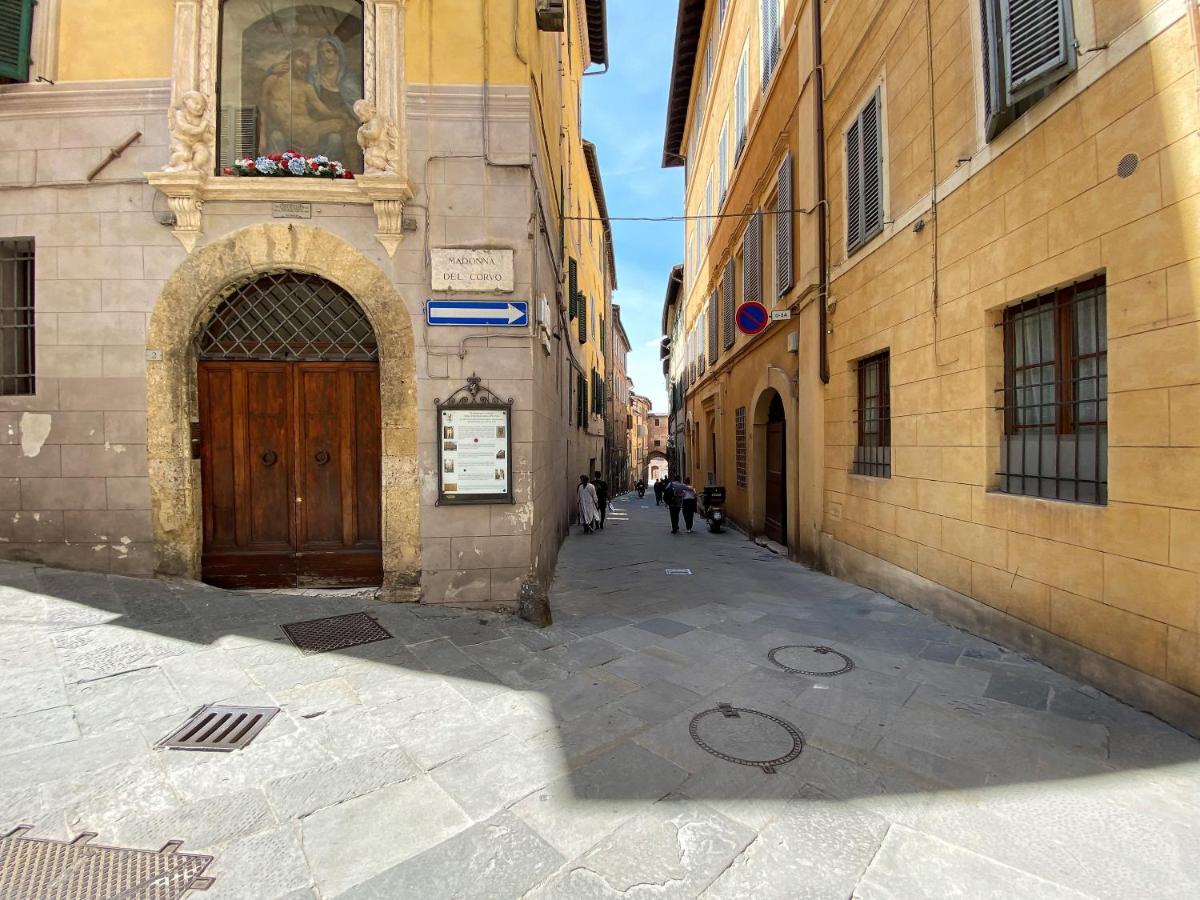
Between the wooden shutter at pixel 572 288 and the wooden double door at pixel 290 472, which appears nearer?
the wooden double door at pixel 290 472

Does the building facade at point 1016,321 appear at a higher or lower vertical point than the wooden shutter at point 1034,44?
lower

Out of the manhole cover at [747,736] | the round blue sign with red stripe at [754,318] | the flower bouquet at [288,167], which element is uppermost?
the flower bouquet at [288,167]

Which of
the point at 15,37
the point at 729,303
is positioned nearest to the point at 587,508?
the point at 729,303

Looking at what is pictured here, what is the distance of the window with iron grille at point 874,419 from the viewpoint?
7.03 metres

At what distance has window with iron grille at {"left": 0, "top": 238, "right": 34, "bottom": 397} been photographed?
5.70m

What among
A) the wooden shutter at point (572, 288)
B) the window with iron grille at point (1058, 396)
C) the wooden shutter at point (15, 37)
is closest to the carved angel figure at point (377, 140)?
the wooden shutter at point (15, 37)

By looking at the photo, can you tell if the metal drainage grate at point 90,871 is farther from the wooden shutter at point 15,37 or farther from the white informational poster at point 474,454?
the wooden shutter at point 15,37

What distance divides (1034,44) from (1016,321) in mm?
2099

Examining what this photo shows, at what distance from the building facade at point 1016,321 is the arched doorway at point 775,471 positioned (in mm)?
2140

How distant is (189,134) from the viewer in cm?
538

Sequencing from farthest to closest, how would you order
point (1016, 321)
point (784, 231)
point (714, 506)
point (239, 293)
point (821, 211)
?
1. point (714, 506)
2. point (784, 231)
3. point (821, 211)
4. point (239, 293)
5. point (1016, 321)

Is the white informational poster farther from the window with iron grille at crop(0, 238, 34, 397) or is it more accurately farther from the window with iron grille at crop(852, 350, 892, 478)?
the window with iron grille at crop(852, 350, 892, 478)

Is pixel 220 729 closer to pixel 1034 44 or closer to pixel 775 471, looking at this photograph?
pixel 1034 44

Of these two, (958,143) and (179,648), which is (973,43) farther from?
(179,648)
